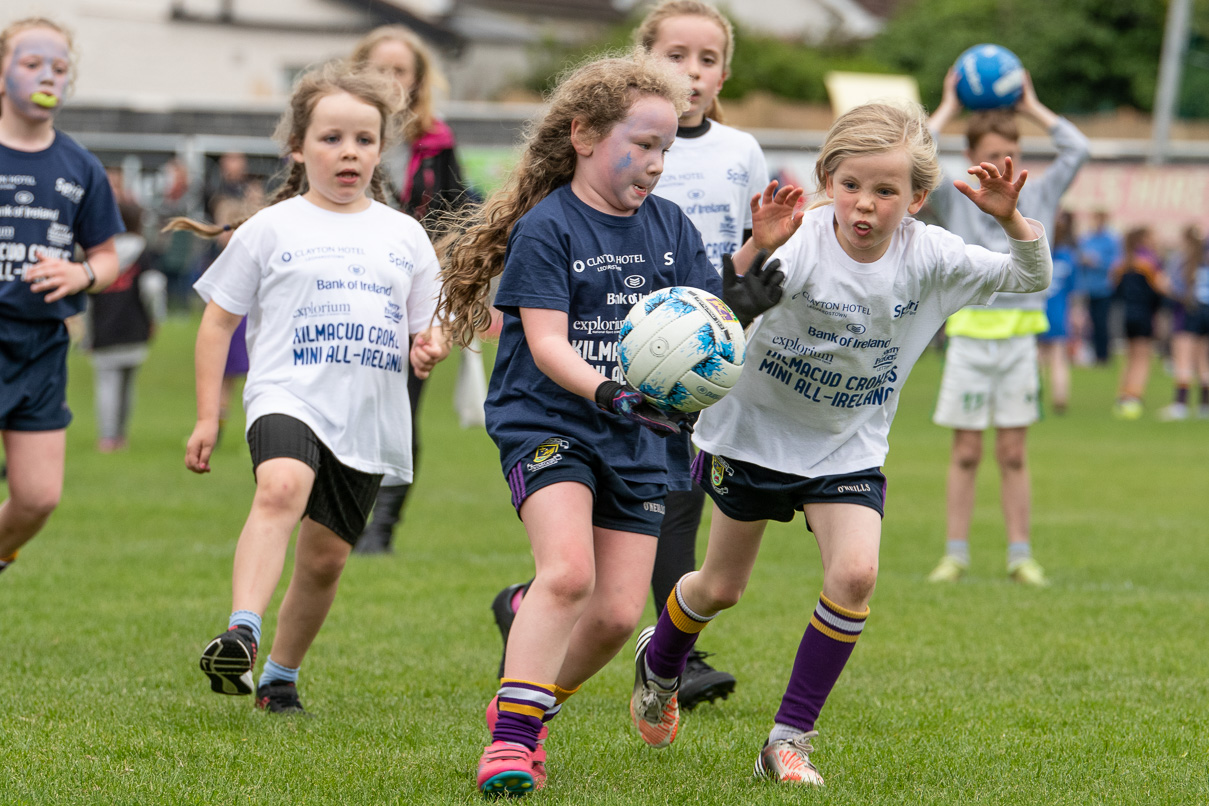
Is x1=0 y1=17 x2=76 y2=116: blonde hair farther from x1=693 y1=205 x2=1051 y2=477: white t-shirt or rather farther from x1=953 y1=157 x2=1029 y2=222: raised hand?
x1=953 y1=157 x2=1029 y2=222: raised hand

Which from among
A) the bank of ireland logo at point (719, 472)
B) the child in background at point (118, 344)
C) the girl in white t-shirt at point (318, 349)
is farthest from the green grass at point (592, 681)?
the child in background at point (118, 344)

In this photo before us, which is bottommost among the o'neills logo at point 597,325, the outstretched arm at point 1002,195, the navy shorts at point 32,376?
the navy shorts at point 32,376

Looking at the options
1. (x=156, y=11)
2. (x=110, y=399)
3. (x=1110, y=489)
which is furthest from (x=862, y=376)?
(x=156, y=11)

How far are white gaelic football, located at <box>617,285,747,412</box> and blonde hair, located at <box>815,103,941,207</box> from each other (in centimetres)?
68

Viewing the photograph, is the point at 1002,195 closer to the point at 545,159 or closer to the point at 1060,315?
the point at 545,159

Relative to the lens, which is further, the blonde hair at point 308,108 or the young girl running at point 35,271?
the young girl running at point 35,271

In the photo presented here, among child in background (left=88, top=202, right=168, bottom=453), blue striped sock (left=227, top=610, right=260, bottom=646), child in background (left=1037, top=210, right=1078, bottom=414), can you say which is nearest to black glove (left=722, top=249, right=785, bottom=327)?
blue striped sock (left=227, top=610, right=260, bottom=646)

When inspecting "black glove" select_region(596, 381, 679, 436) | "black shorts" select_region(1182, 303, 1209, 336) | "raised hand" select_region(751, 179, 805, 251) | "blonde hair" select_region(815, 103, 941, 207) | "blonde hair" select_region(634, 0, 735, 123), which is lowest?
"black shorts" select_region(1182, 303, 1209, 336)

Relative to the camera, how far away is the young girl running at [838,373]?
14.1 ft

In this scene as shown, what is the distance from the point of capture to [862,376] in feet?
14.8

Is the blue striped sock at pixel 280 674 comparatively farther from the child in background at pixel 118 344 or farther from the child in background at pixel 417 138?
the child in background at pixel 118 344

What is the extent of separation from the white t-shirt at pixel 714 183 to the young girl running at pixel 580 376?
1.15m

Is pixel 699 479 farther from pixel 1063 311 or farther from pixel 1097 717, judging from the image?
pixel 1063 311

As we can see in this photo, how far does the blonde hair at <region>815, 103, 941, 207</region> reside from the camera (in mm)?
4297
